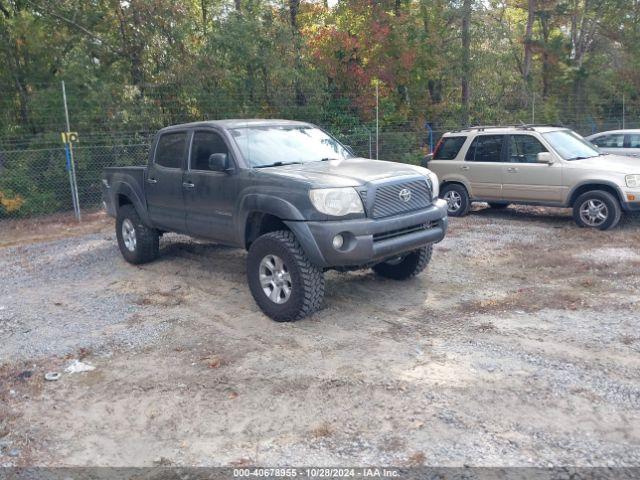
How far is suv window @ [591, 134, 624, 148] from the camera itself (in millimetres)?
13531

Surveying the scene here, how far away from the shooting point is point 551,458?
3.57 m

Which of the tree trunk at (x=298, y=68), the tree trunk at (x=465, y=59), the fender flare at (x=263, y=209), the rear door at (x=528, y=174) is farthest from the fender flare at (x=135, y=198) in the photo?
the tree trunk at (x=465, y=59)

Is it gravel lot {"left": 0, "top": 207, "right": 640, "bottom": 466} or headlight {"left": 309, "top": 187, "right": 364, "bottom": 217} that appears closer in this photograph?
gravel lot {"left": 0, "top": 207, "right": 640, "bottom": 466}

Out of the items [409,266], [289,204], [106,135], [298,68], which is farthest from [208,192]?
[298,68]

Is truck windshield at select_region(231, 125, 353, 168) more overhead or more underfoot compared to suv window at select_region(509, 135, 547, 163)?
more overhead

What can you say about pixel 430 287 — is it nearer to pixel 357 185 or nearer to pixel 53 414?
pixel 357 185

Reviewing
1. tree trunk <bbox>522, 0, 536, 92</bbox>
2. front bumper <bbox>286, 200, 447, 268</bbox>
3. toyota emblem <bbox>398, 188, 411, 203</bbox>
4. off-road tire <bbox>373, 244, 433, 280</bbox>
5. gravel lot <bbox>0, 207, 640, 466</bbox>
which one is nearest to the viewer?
gravel lot <bbox>0, 207, 640, 466</bbox>

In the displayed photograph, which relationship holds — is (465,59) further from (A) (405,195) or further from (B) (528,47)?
(A) (405,195)

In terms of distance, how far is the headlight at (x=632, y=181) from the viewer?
31.7ft

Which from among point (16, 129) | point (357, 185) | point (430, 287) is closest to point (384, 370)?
point (357, 185)

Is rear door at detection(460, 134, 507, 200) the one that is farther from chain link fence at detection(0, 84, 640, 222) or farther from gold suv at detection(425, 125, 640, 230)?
chain link fence at detection(0, 84, 640, 222)

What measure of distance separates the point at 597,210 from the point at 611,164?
2.63ft

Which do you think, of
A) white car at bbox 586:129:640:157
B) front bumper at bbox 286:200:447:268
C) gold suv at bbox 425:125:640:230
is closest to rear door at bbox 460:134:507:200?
gold suv at bbox 425:125:640:230

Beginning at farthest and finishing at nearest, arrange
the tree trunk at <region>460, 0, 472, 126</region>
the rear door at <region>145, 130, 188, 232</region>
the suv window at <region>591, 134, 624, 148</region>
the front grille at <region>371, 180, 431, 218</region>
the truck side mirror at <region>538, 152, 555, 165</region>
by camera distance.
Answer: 1. the tree trunk at <region>460, 0, 472, 126</region>
2. the suv window at <region>591, 134, 624, 148</region>
3. the truck side mirror at <region>538, 152, 555, 165</region>
4. the rear door at <region>145, 130, 188, 232</region>
5. the front grille at <region>371, 180, 431, 218</region>
